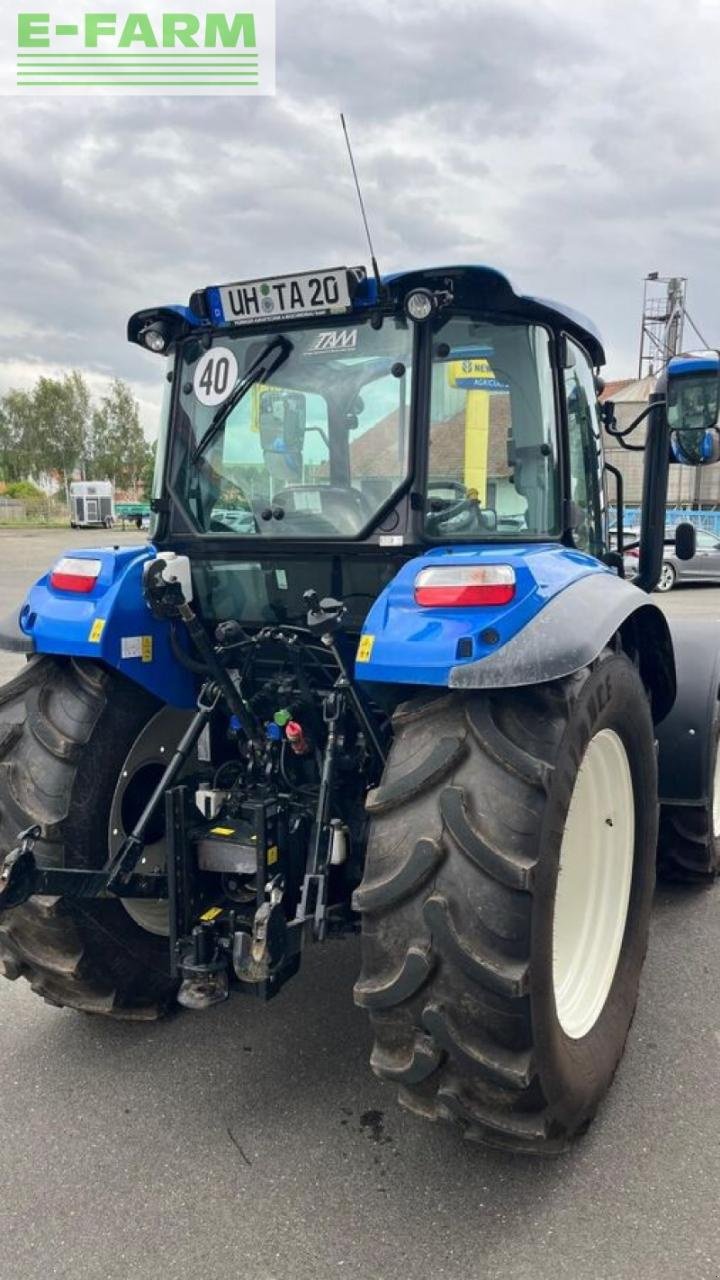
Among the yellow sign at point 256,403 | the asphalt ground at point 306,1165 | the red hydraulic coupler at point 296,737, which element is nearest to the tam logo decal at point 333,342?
the yellow sign at point 256,403

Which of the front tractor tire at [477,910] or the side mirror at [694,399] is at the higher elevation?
the side mirror at [694,399]

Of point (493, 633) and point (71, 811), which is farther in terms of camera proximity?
point (71, 811)

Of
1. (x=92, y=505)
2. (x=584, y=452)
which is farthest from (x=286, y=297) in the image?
(x=92, y=505)

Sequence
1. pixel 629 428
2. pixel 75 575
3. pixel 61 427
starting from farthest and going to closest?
pixel 61 427
pixel 629 428
pixel 75 575

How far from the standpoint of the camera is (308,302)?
2682 mm

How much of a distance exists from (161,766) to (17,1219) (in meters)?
1.36

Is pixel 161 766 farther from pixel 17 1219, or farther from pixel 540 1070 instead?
pixel 540 1070

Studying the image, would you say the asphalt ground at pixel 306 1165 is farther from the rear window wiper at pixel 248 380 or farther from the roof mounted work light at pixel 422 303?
the roof mounted work light at pixel 422 303

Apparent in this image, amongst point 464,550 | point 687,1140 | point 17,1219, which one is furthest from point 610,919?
point 17,1219

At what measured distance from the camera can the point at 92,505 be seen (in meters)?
48.6

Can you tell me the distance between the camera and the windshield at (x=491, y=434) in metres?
2.69

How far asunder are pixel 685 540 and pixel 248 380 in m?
2.29

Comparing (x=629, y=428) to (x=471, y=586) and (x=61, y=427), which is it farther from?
(x=61, y=427)

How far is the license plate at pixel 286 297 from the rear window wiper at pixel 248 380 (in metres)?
0.09
